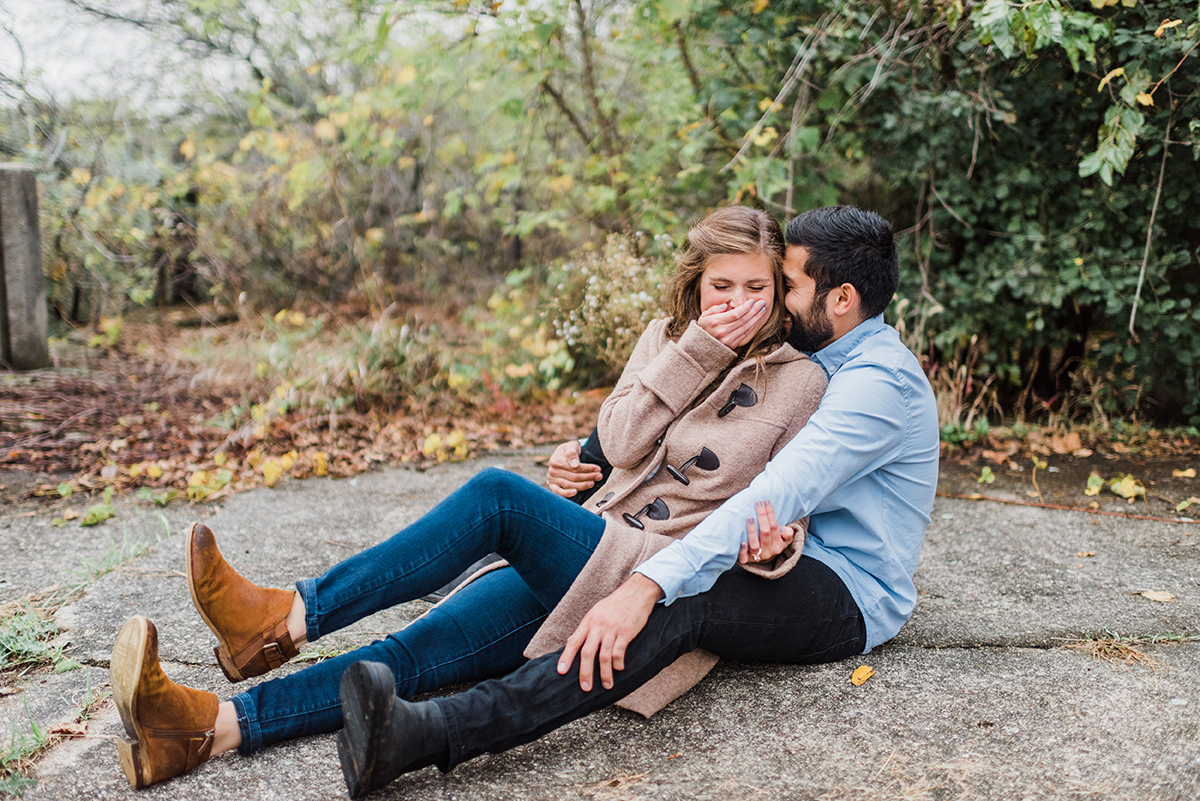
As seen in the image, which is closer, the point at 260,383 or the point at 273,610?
the point at 273,610

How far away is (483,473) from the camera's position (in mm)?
1926

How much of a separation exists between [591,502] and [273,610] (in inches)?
32.7

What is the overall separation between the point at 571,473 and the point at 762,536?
741mm

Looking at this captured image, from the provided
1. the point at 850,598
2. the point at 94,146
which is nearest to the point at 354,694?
the point at 850,598

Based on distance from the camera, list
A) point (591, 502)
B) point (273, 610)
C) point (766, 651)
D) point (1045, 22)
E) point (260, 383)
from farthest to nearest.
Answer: point (260, 383)
point (1045, 22)
point (591, 502)
point (766, 651)
point (273, 610)

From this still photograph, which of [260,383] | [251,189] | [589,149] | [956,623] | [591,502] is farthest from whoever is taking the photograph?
[251,189]

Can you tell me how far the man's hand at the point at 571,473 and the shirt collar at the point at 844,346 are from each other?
708mm

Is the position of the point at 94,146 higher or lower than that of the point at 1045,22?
lower

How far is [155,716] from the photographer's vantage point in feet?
5.37

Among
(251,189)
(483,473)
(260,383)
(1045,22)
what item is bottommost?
(260,383)

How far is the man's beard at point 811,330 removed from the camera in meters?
2.16

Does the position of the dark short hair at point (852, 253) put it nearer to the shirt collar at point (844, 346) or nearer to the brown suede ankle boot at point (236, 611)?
the shirt collar at point (844, 346)

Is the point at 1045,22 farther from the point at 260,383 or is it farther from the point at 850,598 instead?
the point at 260,383

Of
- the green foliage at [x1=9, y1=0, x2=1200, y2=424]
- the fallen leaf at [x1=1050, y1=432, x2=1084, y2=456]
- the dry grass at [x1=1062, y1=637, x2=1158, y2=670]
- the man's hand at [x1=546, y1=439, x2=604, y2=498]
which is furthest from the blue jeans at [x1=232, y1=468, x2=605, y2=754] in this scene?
the fallen leaf at [x1=1050, y1=432, x2=1084, y2=456]
